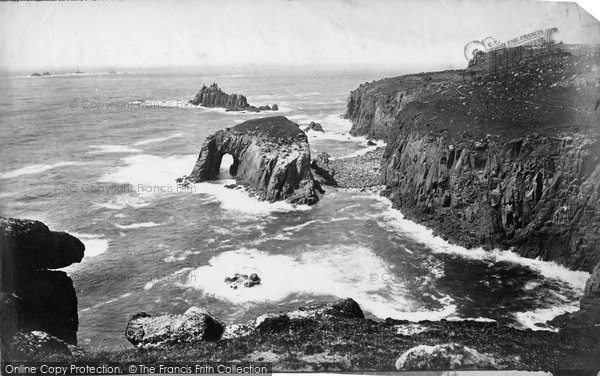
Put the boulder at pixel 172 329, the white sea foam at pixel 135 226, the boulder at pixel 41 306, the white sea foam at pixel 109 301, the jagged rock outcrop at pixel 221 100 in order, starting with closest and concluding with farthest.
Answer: the boulder at pixel 172 329 → the boulder at pixel 41 306 → the white sea foam at pixel 109 301 → the white sea foam at pixel 135 226 → the jagged rock outcrop at pixel 221 100

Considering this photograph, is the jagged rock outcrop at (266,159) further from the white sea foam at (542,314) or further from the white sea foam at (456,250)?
the white sea foam at (542,314)

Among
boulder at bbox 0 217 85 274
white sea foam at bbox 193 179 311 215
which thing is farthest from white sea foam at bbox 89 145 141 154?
boulder at bbox 0 217 85 274

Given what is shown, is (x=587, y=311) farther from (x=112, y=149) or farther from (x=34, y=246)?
(x=34, y=246)

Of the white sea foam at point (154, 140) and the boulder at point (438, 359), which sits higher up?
the white sea foam at point (154, 140)

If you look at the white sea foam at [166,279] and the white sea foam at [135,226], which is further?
the white sea foam at [135,226]

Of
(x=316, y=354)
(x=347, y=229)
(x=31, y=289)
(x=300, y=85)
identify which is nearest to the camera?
(x=316, y=354)

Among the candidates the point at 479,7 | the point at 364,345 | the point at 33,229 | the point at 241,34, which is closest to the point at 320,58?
the point at 241,34

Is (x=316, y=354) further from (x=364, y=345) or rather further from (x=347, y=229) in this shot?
(x=347, y=229)

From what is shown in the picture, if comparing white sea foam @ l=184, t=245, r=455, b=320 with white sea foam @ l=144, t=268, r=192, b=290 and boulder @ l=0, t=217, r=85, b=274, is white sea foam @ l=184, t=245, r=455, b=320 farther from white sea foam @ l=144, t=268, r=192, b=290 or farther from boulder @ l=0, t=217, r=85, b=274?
boulder @ l=0, t=217, r=85, b=274

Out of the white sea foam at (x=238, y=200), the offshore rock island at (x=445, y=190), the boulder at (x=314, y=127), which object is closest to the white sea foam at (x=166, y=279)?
the offshore rock island at (x=445, y=190)
